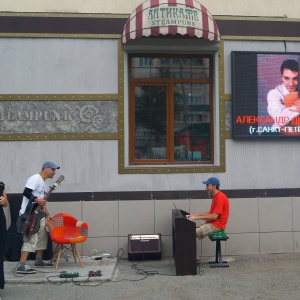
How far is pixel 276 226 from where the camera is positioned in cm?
1029

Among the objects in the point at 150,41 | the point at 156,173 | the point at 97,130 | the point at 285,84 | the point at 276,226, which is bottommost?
the point at 276,226

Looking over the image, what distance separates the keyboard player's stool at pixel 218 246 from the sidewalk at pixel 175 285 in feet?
0.41

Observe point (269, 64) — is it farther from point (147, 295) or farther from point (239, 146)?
point (147, 295)

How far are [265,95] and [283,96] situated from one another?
37 centimetres

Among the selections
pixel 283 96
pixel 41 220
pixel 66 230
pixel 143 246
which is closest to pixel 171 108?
pixel 283 96

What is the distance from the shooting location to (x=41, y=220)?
9102 millimetres

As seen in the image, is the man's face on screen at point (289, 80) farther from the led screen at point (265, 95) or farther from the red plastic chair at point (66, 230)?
the red plastic chair at point (66, 230)

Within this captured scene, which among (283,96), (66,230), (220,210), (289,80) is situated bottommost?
(66,230)

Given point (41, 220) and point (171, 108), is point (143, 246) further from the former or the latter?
point (171, 108)

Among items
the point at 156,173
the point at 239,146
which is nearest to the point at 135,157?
the point at 156,173

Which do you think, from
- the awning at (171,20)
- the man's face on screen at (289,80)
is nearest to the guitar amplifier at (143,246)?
the awning at (171,20)

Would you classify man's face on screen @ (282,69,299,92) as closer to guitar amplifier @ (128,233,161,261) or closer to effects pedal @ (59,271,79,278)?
guitar amplifier @ (128,233,161,261)

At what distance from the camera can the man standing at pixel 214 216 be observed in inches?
358

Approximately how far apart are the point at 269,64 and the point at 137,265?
14.9 ft
